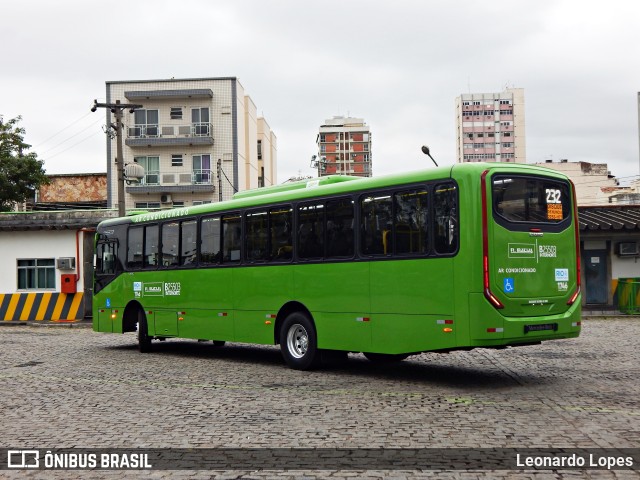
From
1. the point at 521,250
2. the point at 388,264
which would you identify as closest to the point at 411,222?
the point at 388,264

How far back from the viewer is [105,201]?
61.9 metres

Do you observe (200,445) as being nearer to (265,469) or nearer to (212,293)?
(265,469)

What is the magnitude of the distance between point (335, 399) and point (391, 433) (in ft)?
8.12

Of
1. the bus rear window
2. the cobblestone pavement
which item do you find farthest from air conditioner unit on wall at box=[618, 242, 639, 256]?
the bus rear window

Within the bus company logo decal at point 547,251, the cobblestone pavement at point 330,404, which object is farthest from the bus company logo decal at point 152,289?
the bus company logo decal at point 547,251

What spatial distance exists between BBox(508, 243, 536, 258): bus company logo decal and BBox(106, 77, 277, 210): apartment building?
50.0 meters

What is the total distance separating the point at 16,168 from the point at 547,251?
44.3 m

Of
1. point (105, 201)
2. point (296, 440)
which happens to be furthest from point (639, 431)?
point (105, 201)

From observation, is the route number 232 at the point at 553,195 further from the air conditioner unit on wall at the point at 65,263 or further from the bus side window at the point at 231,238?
the air conditioner unit on wall at the point at 65,263

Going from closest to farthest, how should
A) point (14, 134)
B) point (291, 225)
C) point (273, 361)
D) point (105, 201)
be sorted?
1. point (291, 225)
2. point (273, 361)
3. point (14, 134)
4. point (105, 201)

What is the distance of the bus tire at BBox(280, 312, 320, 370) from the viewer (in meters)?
13.9

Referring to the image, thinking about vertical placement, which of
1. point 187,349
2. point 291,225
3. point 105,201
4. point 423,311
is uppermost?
point 105,201

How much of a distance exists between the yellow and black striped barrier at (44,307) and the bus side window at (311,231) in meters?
19.4

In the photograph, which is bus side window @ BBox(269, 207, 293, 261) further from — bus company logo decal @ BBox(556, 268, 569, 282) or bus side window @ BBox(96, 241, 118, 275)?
bus side window @ BBox(96, 241, 118, 275)
